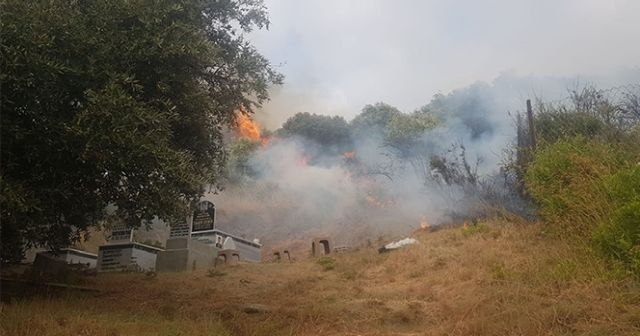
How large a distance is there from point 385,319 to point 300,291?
3.45 metres

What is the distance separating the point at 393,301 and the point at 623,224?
4241 millimetres

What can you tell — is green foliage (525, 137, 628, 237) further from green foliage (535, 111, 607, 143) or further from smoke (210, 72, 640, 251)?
smoke (210, 72, 640, 251)

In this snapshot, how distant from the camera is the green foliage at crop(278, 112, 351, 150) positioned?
44.5 m

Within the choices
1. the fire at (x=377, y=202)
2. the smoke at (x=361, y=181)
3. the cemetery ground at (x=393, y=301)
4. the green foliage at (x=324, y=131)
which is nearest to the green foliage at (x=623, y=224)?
the cemetery ground at (x=393, y=301)

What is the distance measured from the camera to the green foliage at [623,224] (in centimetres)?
835

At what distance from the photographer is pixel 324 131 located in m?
44.4

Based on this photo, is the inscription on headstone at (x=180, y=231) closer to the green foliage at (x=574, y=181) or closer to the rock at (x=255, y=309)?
the rock at (x=255, y=309)

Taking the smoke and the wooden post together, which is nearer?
the wooden post

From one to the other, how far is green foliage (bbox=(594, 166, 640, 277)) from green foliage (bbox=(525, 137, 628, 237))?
0.41 metres

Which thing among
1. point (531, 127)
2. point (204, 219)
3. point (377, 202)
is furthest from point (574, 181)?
point (377, 202)

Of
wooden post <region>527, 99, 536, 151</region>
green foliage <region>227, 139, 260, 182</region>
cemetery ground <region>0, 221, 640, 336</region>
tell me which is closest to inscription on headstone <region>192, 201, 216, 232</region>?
cemetery ground <region>0, 221, 640, 336</region>

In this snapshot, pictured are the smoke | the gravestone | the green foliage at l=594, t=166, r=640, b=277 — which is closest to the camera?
the green foliage at l=594, t=166, r=640, b=277

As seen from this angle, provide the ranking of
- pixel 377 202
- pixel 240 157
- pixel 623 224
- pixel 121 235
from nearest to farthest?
1. pixel 623 224
2. pixel 121 235
3. pixel 377 202
4. pixel 240 157

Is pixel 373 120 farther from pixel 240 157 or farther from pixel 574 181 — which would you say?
pixel 574 181
